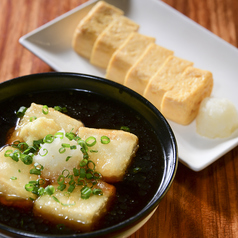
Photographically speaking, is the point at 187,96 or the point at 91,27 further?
the point at 91,27

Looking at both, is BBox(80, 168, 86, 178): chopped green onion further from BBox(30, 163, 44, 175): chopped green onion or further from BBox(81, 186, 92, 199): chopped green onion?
BBox(30, 163, 44, 175): chopped green onion

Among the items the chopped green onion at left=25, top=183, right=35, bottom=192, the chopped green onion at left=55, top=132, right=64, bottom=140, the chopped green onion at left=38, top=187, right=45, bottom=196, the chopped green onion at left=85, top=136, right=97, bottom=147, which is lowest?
the chopped green onion at left=25, top=183, right=35, bottom=192

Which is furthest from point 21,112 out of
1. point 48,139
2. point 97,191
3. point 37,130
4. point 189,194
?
point 189,194

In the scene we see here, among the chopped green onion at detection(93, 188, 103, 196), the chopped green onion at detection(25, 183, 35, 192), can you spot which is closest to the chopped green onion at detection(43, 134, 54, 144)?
the chopped green onion at detection(25, 183, 35, 192)

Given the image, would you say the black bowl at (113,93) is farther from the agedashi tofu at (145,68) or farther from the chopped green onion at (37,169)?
the agedashi tofu at (145,68)

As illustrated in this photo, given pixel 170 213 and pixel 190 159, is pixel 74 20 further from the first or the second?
pixel 170 213

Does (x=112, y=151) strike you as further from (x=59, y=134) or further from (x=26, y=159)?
(x=26, y=159)

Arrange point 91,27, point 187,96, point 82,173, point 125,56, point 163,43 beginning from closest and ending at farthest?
point 82,173 < point 187,96 < point 125,56 < point 91,27 < point 163,43
